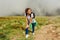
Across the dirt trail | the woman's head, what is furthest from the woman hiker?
the dirt trail

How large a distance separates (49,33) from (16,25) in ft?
1.82

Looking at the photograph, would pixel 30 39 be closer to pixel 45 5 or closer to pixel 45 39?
pixel 45 39

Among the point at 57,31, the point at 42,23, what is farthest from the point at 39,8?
the point at 57,31

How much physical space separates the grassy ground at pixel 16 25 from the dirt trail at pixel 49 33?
0.06 meters

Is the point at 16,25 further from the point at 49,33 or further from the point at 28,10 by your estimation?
the point at 49,33

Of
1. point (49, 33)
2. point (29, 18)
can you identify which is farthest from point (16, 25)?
point (49, 33)

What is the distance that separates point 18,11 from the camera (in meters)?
2.93

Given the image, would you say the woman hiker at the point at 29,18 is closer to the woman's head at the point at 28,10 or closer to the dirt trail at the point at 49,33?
the woman's head at the point at 28,10

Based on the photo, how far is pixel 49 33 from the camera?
8.73 feet

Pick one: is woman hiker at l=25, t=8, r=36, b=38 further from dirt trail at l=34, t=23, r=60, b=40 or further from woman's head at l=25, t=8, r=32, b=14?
dirt trail at l=34, t=23, r=60, b=40

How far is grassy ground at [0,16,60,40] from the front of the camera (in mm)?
2674

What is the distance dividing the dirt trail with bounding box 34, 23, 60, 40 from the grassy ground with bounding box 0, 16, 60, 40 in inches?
2.4

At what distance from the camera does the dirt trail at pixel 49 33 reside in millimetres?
2618

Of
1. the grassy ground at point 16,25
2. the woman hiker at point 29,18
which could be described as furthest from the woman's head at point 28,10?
the grassy ground at point 16,25
